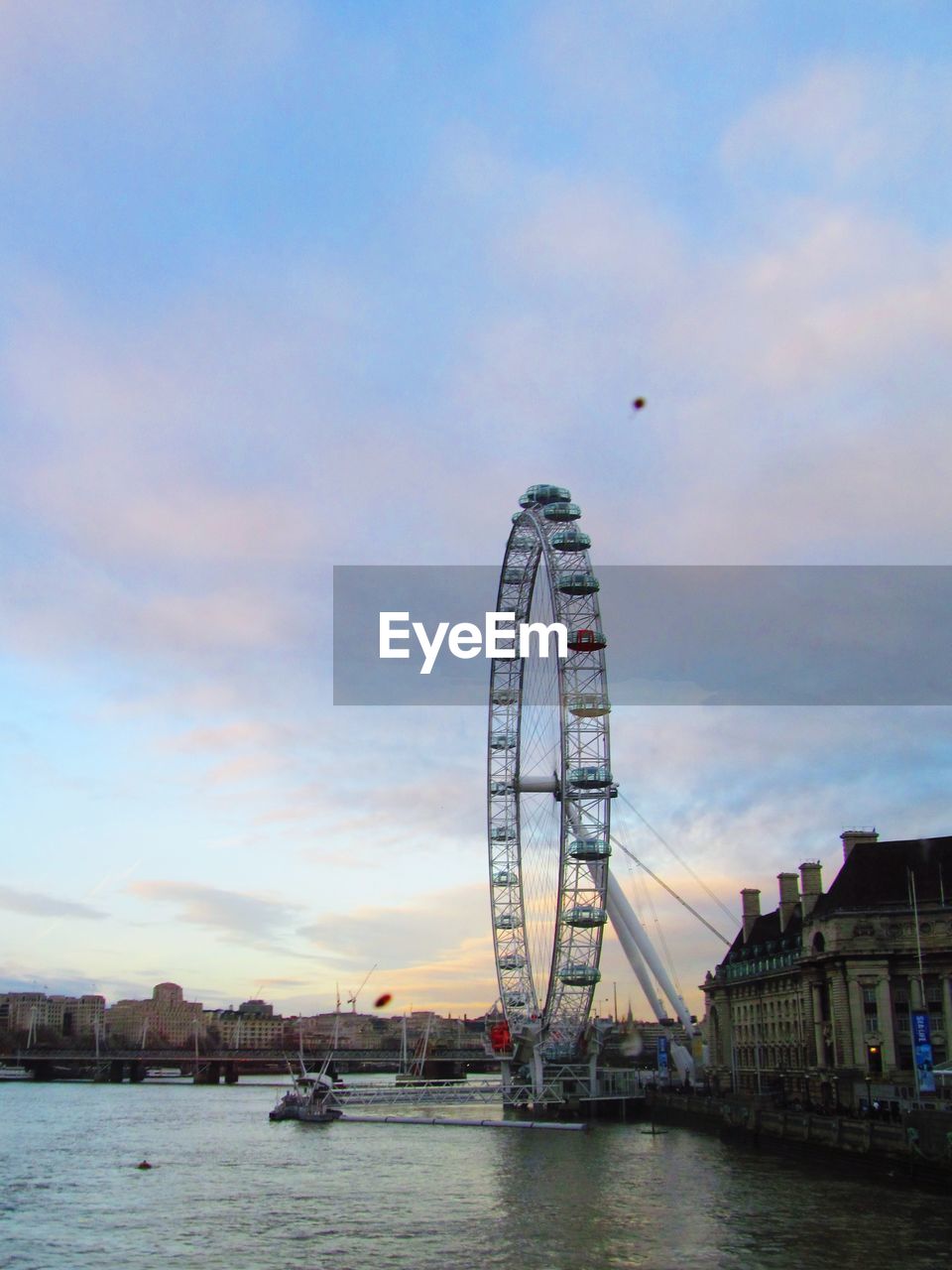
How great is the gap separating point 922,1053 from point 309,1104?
5529cm

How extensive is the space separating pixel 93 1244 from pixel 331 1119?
5964 cm

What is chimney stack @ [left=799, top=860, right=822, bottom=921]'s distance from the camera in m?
89.8

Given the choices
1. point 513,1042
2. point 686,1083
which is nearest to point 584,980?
point 513,1042

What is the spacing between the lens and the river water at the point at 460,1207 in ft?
126

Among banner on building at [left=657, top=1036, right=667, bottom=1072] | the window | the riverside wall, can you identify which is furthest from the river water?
banner on building at [left=657, top=1036, right=667, bottom=1072]

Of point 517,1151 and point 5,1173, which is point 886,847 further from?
point 5,1173

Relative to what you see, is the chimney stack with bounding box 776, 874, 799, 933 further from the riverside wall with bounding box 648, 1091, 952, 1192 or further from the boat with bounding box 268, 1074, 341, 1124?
the boat with bounding box 268, 1074, 341, 1124

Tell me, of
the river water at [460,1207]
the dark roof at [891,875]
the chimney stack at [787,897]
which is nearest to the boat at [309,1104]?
the river water at [460,1207]

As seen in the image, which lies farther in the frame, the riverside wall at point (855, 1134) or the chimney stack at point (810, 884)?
the chimney stack at point (810, 884)

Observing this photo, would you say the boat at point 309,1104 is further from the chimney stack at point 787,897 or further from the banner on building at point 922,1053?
the banner on building at point 922,1053

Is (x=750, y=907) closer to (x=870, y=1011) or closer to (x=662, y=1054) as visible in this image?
(x=662, y=1054)

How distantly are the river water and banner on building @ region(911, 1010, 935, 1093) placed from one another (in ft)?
17.6

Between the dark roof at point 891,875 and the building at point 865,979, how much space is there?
8 cm

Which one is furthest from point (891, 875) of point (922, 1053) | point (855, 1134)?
point (855, 1134)
